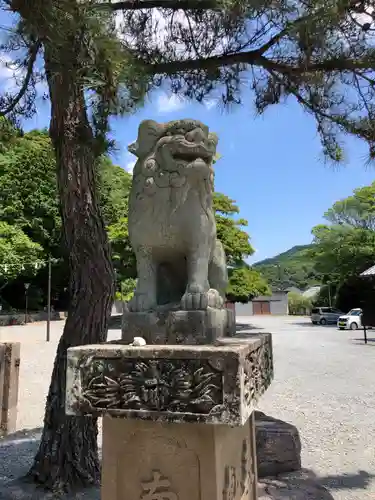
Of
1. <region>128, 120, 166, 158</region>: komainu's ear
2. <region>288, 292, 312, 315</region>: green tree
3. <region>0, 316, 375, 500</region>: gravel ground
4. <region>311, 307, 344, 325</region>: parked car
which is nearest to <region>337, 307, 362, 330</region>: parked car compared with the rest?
<region>311, 307, 344, 325</region>: parked car

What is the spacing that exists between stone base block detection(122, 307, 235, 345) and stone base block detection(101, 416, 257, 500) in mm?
381

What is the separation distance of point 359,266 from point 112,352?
850 inches

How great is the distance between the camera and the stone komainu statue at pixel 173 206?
230 cm

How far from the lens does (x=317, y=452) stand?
15.3ft

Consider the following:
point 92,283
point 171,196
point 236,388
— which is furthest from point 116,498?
A: point 92,283

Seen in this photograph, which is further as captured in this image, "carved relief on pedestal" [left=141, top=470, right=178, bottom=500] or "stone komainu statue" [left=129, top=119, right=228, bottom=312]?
"stone komainu statue" [left=129, top=119, right=228, bottom=312]

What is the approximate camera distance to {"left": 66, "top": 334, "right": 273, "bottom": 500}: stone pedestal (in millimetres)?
1748

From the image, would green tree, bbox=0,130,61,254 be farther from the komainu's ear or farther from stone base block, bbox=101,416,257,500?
stone base block, bbox=101,416,257,500

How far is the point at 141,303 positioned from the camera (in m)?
2.29

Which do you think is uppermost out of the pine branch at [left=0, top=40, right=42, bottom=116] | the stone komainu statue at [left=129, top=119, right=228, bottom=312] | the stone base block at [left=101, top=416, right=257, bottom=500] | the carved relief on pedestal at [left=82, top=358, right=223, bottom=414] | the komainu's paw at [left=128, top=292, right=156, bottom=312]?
the pine branch at [left=0, top=40, right=42, bottom=116]

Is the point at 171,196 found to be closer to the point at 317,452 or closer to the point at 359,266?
the point at 317,452

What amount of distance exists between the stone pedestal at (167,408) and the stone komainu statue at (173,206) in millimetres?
441

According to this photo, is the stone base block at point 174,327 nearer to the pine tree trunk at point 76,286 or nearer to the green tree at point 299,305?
the pine tree trunk at point 76,286

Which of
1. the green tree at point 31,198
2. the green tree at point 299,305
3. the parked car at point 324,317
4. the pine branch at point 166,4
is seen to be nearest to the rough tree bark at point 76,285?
the pine branch at point 166,4
